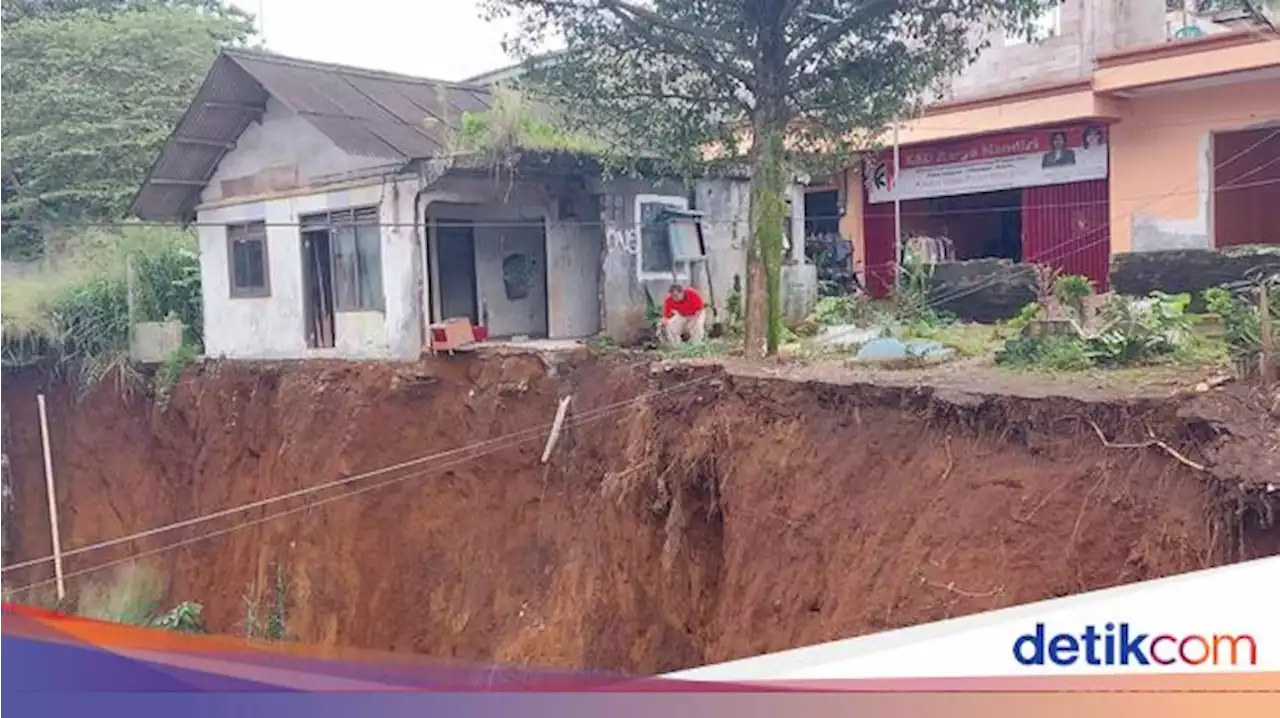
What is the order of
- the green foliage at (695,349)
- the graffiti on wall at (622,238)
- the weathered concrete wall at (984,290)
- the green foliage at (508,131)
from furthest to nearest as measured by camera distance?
the weathered concrete wall at (984,290) → the graffiti on wall at (622,238) → the green foliage at (508,131) → the green foliage at (695,349)

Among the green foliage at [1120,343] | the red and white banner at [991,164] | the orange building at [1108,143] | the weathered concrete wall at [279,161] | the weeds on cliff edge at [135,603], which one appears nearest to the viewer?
the green foliage at [1120,343]

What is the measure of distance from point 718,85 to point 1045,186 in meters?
8.47

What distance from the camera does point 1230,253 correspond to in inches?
482

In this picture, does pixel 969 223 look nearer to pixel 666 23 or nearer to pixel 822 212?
pixel 822 212

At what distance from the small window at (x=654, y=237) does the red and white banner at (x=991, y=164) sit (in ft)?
20.5

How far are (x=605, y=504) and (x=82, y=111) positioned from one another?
15454 mm

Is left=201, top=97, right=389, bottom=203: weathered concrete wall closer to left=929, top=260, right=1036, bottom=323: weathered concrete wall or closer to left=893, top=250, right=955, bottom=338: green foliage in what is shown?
left=893, top=250, right=955, bottom=338: green foliage

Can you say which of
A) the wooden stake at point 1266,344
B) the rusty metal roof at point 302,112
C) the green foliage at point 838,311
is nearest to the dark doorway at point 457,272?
the rusty metal roof at point 302,112

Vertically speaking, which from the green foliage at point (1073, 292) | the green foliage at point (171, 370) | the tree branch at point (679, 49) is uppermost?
the tree branch at point (679, 49)

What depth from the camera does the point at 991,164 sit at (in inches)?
725

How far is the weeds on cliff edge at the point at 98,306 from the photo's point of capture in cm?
1692

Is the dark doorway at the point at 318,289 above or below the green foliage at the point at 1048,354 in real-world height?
above

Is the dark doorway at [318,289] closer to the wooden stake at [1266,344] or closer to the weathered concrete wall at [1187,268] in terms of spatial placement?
the weathered concrete wall at [1187,268]

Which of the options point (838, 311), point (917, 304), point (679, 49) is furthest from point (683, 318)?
point (917, 304)
